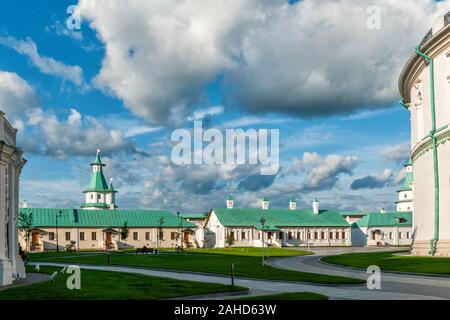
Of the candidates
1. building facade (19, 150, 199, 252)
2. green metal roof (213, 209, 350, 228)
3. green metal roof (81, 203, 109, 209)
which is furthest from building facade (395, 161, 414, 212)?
green metal roof (81, 203, 109, 209)

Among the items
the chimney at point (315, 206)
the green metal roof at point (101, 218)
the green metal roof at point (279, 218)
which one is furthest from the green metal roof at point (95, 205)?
the chimney at point (315, 206)

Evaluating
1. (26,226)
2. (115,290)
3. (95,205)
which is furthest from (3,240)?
(95,205)

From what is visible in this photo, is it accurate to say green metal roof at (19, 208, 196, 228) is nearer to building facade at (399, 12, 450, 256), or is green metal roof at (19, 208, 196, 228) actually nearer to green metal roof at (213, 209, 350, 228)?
green metal roof at (213, 209, 350, 228)

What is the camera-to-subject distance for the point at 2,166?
82.1 ft

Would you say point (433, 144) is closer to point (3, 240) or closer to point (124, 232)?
point (3, 240)

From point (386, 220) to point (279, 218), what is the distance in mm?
24014

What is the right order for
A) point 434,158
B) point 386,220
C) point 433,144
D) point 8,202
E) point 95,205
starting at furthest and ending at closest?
point 386,220 < point 95,205 < point 433,144 < point 434,158 < point 8,202

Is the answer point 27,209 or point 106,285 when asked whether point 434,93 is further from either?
point 27,209

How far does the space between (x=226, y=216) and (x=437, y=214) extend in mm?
62863

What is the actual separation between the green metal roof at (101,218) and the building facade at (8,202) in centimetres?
5531

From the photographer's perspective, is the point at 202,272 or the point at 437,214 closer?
the point at 202,272

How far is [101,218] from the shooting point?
→ 88812mm
